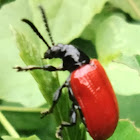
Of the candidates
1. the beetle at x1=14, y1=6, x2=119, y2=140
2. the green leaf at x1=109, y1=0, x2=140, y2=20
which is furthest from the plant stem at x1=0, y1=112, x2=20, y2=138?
the green leaf at x1=109, y1=0, x2=140, y2=20

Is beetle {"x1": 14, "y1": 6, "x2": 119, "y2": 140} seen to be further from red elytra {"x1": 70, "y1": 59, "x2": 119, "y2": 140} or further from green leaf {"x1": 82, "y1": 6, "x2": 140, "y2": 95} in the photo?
green leaf {"x1": 82, "y1": 6, "x2": 140, "y2": 95}

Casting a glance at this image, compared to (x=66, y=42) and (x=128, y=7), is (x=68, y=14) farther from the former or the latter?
(x=128, y=7)

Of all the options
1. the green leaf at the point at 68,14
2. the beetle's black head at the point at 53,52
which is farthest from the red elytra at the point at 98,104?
the green leaf at the point at 68,14

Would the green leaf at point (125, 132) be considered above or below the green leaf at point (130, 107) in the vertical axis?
above

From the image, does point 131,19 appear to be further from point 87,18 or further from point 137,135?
point 137,135

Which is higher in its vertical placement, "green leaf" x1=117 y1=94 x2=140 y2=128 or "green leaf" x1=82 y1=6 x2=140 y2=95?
"green leaf" x1=82 y1=6 x2=140 y2=95

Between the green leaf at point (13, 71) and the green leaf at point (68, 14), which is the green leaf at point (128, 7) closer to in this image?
the green leaf at point (68, 14)
